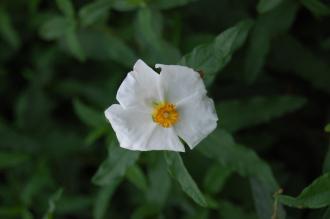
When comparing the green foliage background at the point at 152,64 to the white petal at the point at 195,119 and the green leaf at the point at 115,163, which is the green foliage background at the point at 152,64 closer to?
the green leaf at the point at 115,163

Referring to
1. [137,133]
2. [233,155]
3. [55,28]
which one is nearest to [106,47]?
[55,28]

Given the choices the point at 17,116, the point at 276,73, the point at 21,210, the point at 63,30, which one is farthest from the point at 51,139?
the point at 276,73

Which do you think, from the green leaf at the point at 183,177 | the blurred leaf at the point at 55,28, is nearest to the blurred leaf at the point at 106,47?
the blurred leaf at the point at 55,28

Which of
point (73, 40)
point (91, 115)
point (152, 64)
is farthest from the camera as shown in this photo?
point (73, 40)

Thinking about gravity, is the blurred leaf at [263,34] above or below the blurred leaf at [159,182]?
above

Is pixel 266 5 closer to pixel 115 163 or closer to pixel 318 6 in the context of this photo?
pixel 318 6

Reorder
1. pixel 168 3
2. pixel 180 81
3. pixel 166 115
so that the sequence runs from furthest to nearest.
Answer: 1. pixel 168 3
2. pixel 166 115
3. pixel 180 81
